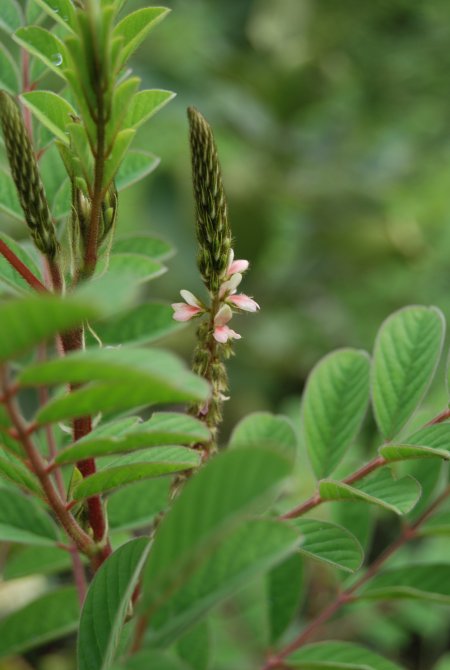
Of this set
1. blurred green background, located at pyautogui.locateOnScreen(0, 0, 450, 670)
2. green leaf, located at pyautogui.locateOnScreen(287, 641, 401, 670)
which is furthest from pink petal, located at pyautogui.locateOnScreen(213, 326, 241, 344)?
blurred green background, located at pyautogui.locateOnScreen(0, 0, 450, 670)

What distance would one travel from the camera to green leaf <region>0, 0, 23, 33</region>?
23.4 inches

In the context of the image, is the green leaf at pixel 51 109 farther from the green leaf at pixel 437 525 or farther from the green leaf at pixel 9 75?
the green leaf at pixel 437 525

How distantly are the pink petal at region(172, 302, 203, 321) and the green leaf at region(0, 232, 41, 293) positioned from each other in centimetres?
9

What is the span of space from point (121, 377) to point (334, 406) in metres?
0.33

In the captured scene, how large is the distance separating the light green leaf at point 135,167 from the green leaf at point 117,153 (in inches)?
6.8

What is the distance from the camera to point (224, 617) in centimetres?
110

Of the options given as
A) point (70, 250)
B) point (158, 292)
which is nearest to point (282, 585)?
point (70, 250)

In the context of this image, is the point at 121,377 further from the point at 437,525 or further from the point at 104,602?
the point at 437,525

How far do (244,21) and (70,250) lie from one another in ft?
7.84

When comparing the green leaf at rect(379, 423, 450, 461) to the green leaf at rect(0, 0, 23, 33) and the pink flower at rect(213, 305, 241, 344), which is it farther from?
the green leaf at rect(0, 0, 23, 33)

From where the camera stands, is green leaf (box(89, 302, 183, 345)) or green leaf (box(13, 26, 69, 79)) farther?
green leaf (box(89, 302, 183, 345))

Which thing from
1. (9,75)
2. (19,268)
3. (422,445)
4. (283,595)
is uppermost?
(9,75)

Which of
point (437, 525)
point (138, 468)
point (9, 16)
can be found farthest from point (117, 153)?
point (437, 525)

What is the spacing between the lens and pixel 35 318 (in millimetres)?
269
